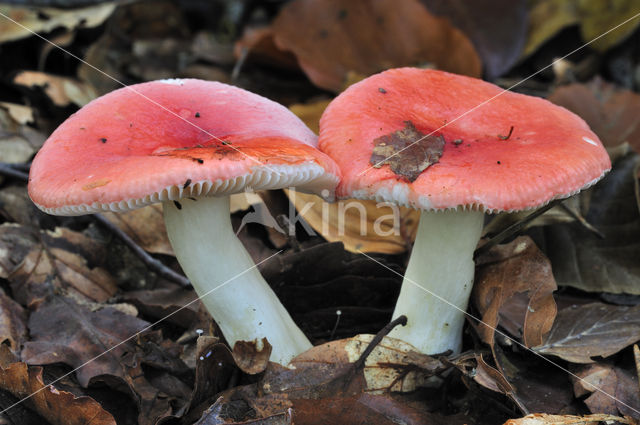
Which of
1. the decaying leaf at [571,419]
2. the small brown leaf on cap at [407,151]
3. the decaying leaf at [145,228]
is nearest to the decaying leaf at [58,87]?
the decaying leaf at [145,228]

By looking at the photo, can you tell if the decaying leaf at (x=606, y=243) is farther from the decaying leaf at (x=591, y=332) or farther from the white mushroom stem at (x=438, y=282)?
the white mushroom stem at (x=438, y=282)

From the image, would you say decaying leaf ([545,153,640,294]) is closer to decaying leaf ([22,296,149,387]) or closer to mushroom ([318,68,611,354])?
mushroom ([318,68,611,354])

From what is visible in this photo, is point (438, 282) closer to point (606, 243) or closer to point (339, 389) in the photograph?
point (339, 389)

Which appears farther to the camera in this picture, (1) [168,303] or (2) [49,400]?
(1) [168,303]

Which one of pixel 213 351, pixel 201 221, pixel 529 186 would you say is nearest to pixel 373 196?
pixel 529 186

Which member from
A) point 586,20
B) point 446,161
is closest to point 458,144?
point 446,161

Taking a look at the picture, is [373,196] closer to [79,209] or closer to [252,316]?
[252,316]
